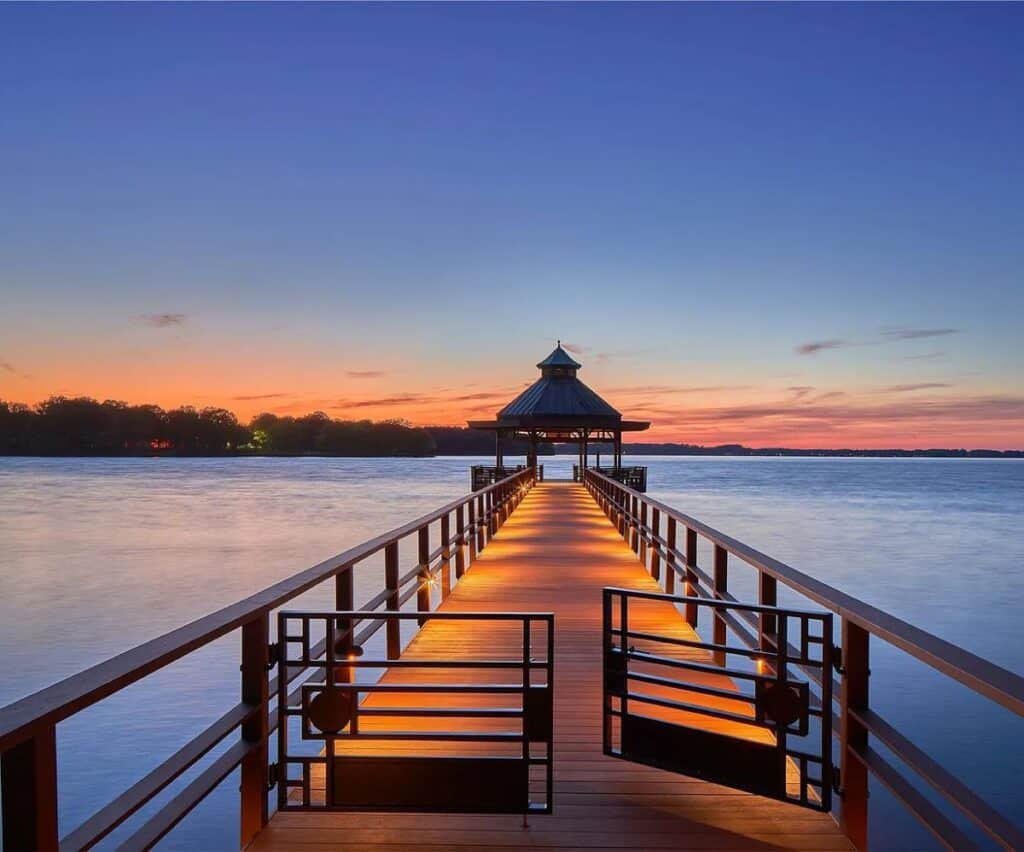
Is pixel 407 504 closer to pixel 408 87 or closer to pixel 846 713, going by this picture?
pixel 408 87

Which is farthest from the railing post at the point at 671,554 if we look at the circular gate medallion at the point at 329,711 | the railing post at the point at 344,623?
the circular gate medallion at the point at 329,711

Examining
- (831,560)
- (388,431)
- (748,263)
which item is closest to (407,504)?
(748,263)

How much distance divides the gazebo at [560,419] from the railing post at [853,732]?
23.2 m

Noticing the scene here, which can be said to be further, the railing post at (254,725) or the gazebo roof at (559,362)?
the gazebo roof at (559,362)

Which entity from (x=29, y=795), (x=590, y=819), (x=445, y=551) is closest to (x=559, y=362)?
(x=445, y=551)

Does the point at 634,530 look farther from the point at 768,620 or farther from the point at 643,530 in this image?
the point at 768,620

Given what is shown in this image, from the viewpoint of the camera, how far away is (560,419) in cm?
2678

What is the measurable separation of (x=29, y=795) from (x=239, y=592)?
57.4 ft

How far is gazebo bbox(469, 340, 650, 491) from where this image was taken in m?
26.9

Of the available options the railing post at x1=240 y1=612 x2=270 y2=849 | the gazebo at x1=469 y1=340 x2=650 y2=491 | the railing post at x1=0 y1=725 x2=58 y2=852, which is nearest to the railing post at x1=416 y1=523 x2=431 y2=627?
the railing post at x1=240 y1=612 x2=270 y2=849

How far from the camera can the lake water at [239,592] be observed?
825 centimetres

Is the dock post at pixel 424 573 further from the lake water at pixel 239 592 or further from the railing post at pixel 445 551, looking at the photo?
the lake water at pixel 239 592

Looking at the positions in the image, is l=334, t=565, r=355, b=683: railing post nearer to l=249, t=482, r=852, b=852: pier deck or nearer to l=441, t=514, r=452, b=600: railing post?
l=249, t=482, r=852, b=852: pier deck

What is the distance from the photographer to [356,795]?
2.89m
